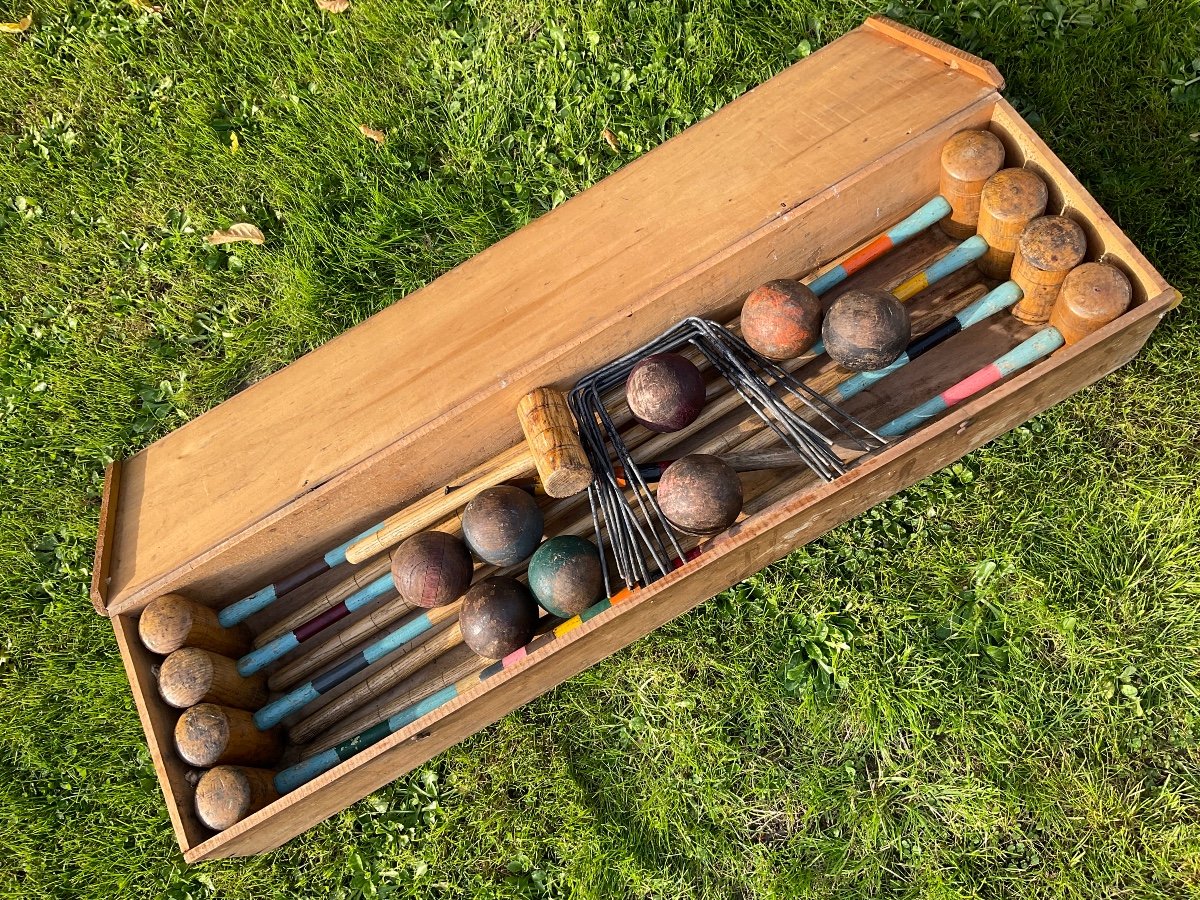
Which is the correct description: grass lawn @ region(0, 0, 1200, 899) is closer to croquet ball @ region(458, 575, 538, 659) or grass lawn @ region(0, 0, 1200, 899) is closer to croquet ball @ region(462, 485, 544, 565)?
croquet ball @ region(458, 575, 538, 659)

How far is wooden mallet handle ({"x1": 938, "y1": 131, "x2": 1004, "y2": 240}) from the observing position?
2.79m

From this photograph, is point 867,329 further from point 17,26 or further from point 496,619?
point 17,26

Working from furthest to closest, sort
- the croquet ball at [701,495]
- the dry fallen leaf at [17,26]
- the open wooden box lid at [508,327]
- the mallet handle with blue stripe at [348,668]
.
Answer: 1. the dry fallen leaf at [17,26]
2. the mallet handle with blue stripe at [348,668]
3. the open wooden box lid at [508,327]
4. the croquet ball at [701,495]

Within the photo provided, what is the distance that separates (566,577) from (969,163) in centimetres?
184

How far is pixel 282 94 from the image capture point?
4.04m

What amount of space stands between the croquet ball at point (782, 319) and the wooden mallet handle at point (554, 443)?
66 cm

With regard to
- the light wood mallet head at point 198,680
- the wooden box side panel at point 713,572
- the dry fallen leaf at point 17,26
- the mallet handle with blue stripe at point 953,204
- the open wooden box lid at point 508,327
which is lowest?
the wooden box side panel at point 713,572

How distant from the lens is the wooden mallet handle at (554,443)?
Result: 265 cm

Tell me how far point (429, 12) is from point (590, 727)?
3152 mm

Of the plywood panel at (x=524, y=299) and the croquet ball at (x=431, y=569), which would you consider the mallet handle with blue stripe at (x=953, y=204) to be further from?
the croquet ball at (x=431, y=569)

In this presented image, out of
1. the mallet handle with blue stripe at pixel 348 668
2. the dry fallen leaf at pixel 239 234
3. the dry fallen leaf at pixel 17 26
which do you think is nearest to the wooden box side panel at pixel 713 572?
the mallet handle with blue stripe at pixel 348 668

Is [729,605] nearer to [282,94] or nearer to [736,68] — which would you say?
[736,68]

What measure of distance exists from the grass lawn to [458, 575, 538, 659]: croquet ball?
489mm

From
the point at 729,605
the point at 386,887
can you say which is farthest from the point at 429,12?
the point at 386,887
